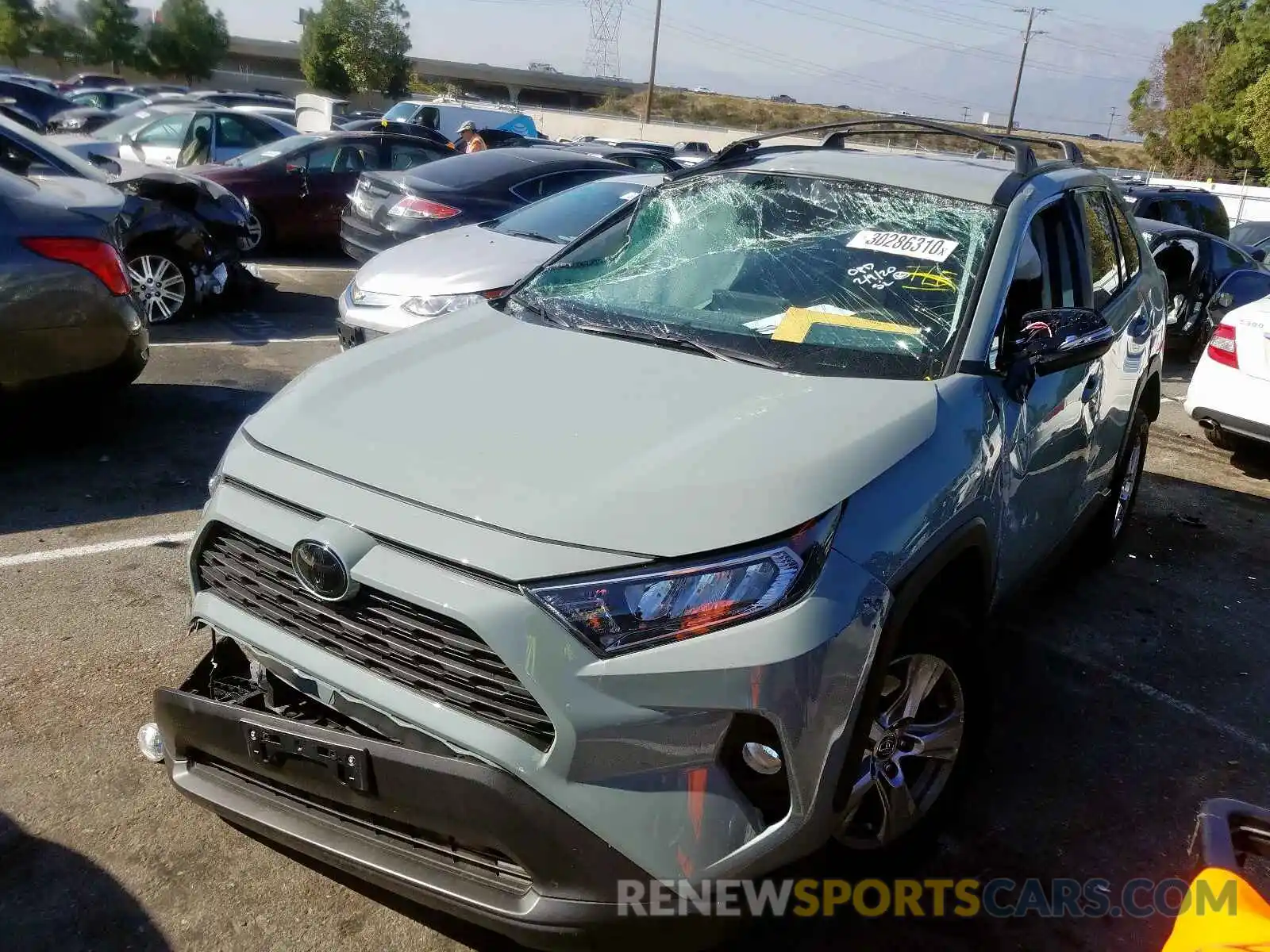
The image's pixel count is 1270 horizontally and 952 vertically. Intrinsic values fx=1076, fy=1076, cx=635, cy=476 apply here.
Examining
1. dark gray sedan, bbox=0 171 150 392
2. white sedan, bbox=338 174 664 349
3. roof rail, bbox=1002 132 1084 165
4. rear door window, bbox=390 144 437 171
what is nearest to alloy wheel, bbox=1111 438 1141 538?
roof rail, bbox=1002 132 1084 165

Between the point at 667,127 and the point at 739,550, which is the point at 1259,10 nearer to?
the point at 667,127

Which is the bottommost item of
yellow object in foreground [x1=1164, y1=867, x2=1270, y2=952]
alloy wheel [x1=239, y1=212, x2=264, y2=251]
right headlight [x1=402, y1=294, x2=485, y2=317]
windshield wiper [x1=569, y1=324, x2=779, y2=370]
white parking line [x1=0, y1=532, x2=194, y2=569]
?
white parking line [x1=0, y1=532, x2=194, y2=569]

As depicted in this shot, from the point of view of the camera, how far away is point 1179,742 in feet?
12.3

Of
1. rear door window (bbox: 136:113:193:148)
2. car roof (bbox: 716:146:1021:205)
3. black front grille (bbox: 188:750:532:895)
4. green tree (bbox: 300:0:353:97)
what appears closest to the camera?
black front grille (bbox: 188:750:532:895)

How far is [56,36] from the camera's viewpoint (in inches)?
2072

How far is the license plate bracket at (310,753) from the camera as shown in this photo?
2.22m

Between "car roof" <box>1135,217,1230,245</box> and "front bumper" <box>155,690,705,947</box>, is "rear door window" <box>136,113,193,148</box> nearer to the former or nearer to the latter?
"car roof" <box>1135,217,1230,245</box>

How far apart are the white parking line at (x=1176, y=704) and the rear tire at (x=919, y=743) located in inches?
55.7

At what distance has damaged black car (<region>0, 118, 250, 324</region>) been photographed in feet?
26.8

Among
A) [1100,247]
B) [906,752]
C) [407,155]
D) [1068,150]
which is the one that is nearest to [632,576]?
[906,752]

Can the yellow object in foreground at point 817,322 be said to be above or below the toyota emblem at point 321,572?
above

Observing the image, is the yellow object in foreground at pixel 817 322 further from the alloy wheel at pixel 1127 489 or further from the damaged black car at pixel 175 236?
the damaged black car at pixel 175 236

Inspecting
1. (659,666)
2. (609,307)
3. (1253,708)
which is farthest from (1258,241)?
(659,666)

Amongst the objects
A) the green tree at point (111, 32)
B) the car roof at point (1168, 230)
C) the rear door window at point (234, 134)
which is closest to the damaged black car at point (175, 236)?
the rear door window at point (234, 134)
